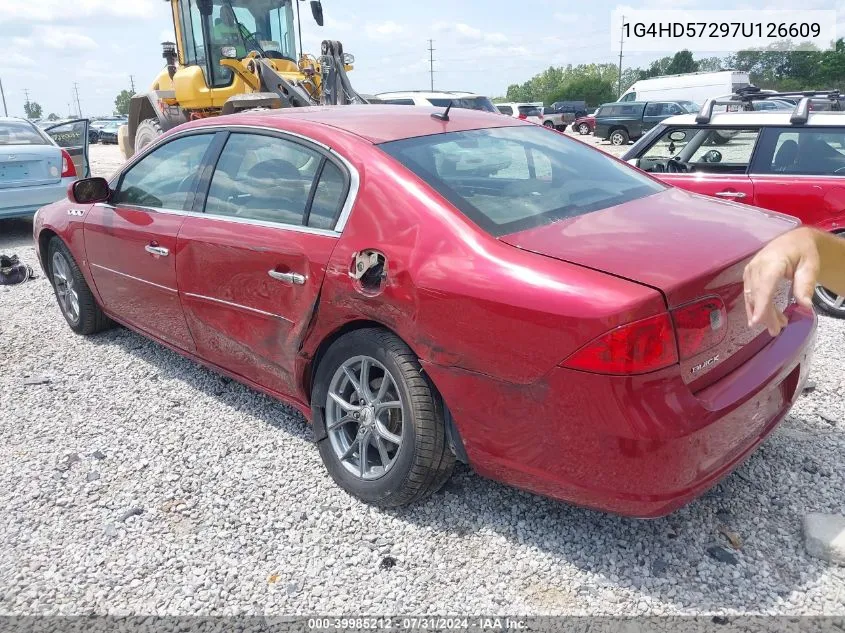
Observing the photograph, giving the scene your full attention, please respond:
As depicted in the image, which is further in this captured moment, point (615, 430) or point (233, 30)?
point (233, 30)

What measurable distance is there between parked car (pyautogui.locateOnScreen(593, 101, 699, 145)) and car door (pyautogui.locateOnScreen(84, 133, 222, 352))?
2320 centimetres

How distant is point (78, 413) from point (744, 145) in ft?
17.0

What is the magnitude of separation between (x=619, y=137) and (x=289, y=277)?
24.8 meters

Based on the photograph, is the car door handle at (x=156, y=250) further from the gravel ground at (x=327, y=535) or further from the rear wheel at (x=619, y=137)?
the rear wheel at (x=619, y=137)

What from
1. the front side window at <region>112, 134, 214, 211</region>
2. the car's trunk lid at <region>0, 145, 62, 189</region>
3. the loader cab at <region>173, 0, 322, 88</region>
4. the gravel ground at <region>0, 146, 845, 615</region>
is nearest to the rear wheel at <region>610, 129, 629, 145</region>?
the loader cab at <region>173, 0, 322, 88</region>

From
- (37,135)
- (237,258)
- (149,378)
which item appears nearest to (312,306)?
(237,258)

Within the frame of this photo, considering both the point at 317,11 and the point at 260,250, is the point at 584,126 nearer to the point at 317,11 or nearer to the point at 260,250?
the point at 317,11

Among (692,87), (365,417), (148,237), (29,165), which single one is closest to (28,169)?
(29,165)

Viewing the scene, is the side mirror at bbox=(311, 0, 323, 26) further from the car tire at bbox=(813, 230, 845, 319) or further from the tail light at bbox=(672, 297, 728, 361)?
the tail light at bbox=(672, 297, 728, 361)

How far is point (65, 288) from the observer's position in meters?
5.12

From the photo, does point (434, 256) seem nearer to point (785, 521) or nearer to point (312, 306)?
point (312, 306)

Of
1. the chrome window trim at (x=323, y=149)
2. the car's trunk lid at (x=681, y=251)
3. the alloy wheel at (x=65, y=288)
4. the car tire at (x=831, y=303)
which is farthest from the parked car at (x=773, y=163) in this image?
the alloy wheel at (x=65, y=288)

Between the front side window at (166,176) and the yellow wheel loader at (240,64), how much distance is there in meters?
6.22

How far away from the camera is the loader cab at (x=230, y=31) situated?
1062 cm
